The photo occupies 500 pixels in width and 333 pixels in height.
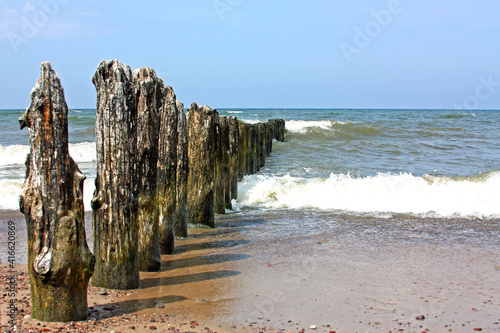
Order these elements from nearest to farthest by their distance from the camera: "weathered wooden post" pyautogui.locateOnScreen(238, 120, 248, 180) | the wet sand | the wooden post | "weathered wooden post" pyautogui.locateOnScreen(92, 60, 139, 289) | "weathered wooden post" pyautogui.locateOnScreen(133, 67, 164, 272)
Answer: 1. the wet sand
2. "weathered wooden post" pyautogui.locateOnScreen(92, 60, 139, 289)
3. "weathered wooden post" pyautogui.locateOnScreen(133, 67, 164, 272)
4. the wooden post
5. "weathered wooden post" pyautogui.locateOnScreen(238, 120, 248, 180)

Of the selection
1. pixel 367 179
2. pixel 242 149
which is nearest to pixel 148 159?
pixel 242 149

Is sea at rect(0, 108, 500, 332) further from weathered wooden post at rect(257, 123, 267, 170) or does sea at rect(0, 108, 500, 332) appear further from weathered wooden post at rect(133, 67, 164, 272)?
weathered wooden post at rect(257, 123, 267, 170)

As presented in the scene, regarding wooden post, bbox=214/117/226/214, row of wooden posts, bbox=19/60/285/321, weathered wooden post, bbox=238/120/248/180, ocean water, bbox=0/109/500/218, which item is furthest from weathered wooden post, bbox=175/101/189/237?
weathered wooden post, bbox=238/120/248/180

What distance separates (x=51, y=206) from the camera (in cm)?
342

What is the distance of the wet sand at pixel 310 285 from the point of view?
3926mm

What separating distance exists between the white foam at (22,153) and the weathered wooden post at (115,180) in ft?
42.3

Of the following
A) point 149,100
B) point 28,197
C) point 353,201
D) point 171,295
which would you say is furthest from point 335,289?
point 353,201

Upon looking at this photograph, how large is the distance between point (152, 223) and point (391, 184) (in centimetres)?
668

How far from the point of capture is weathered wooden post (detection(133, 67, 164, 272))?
→ 189 inches

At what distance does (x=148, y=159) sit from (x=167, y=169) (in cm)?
125

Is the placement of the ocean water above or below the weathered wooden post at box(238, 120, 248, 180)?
below

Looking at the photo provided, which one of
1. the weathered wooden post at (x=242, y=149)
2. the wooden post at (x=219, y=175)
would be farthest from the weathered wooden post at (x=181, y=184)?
the weathered wooden post at (x=242, y=149)

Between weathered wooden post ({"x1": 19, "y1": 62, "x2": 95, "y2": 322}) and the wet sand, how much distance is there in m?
0.26

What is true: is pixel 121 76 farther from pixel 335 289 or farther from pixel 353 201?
pixel 353 201
